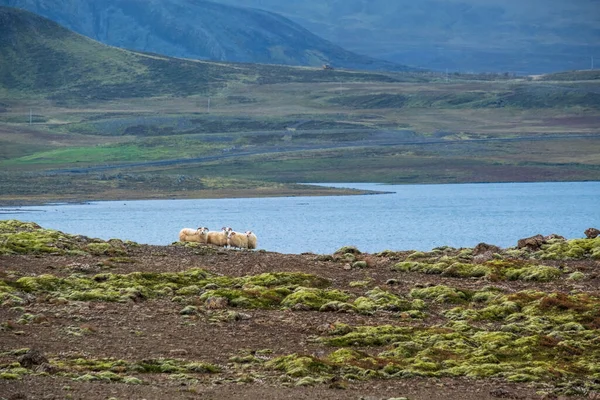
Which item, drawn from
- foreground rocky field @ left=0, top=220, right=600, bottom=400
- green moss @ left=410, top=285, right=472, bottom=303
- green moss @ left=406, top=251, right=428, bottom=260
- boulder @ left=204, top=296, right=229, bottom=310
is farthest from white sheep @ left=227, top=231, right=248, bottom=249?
boulder @ left=204, top=296, right=229, bottom=310

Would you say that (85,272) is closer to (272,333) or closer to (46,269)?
(46,269)

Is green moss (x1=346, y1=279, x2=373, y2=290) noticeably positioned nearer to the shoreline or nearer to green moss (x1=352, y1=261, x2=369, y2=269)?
green moss (x1=352, y1=261, x2=369, y2=269)

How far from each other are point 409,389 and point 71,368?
18.9ft

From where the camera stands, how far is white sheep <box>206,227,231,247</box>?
1529 inches

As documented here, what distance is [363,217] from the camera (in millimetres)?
99312

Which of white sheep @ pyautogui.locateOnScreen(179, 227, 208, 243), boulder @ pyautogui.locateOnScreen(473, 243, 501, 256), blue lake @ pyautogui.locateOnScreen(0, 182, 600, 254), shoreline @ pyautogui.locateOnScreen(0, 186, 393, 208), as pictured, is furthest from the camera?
shoreline @ pyautogui.locateOnScreen(0, 186, 393, 208)

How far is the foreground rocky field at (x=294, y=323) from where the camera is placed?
19781 mm

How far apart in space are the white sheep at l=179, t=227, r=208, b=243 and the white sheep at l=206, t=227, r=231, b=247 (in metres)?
0.18

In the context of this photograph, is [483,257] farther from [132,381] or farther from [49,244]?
[132,381]

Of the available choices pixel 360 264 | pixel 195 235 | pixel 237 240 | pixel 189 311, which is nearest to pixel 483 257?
pixel 360 264

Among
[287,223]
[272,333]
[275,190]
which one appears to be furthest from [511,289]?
[275,190]

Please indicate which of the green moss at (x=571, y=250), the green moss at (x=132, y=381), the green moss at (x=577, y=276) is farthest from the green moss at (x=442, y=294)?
the green moss at (x=132, y=381)

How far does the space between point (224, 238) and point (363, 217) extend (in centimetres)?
6094

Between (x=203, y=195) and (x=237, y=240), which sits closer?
(x=237, y=240)
